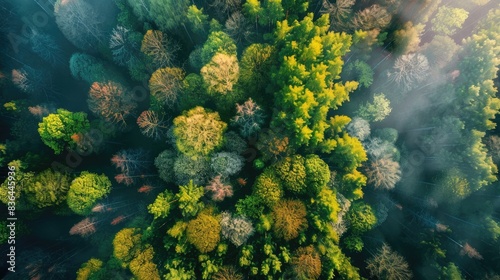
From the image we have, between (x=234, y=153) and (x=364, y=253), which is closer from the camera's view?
(x=234, y=153)

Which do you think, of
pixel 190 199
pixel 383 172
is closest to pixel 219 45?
pixel 190 199

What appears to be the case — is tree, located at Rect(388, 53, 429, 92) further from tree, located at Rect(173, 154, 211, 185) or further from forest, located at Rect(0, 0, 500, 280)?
tree, located at Rect(173, 154, 211, 185)

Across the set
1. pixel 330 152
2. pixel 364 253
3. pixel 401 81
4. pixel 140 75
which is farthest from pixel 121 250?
pixel 401 81

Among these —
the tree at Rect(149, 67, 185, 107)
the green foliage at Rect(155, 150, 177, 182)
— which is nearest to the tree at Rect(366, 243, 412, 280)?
the green foliage at Rect(155, 150, 177, 182)

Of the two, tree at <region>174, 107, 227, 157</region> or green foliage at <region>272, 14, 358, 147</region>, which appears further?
tree at <region>174, 107, 227, 157</region>

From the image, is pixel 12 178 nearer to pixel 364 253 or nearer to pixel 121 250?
pixel 121 250

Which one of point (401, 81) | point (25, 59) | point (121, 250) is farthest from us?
point (25, 59)
